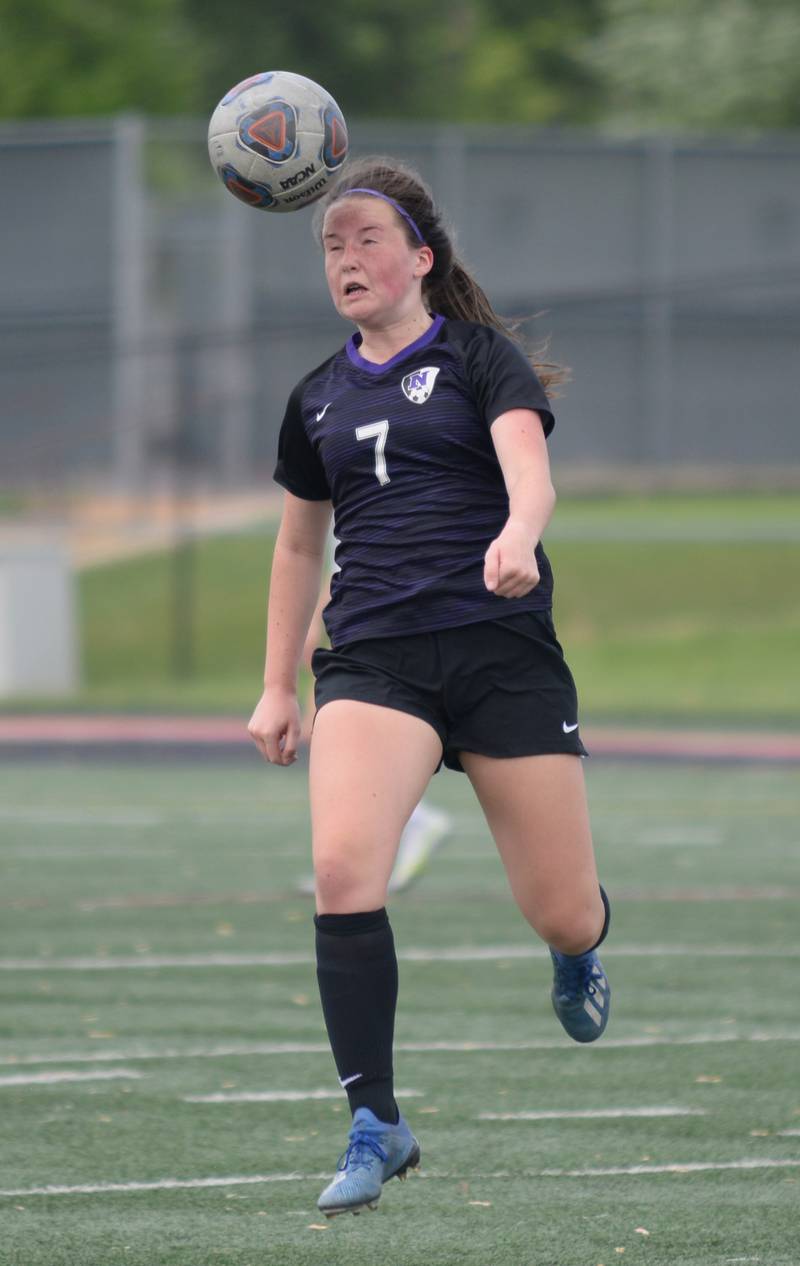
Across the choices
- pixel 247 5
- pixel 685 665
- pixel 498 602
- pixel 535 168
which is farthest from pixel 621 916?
pixel 247 5

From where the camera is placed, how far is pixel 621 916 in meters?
9.20

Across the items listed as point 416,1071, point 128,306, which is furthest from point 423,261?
point 128,306

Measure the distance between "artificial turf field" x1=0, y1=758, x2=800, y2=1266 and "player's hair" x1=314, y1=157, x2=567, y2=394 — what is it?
1805mm

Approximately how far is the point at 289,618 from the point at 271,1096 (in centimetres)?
163

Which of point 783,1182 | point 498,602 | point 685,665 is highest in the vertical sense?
point 498,602

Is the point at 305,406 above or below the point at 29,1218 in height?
above

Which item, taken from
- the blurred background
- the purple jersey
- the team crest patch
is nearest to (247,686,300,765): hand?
the purple jersey

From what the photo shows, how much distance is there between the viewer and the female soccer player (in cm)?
451

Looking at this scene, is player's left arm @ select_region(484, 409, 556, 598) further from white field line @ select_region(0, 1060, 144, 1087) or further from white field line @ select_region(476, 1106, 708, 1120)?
white field line @ select_region(0, 1060, 144, 1087)

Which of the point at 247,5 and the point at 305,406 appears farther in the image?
the point at 247,5

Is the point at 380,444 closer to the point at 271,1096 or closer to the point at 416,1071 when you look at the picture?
the point at 271,1096

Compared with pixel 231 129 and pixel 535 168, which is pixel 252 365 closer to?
pixel 535 168

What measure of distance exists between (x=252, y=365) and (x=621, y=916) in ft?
72.5

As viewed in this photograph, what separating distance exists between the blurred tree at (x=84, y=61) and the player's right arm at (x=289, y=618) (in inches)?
1406
